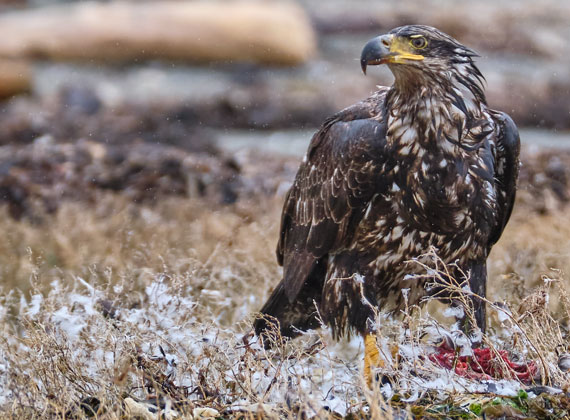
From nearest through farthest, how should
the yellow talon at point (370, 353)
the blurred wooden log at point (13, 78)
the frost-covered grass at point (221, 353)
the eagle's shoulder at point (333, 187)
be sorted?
1. the frost-covered grass at point (221, 353)
2. the eagle's shoulder at point (333, 187)
3. the yellow talon at point (370, 353)
4. the blurred wooden log at point (13, 78)

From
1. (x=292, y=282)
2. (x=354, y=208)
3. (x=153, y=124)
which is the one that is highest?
(x=354, y=208)

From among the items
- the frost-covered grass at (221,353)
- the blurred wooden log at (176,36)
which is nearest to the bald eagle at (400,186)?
the frost-covered grass at (221,353)

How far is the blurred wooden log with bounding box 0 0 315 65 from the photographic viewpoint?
12711 mm

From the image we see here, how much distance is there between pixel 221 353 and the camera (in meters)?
3.64

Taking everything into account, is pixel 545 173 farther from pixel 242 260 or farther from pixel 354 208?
pixel 354 208

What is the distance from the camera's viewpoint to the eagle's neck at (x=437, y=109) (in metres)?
3.76

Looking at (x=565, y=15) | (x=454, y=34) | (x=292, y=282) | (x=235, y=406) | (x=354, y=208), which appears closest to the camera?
(x=235, y=406)

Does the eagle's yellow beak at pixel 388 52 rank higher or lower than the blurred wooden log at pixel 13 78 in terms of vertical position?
higher

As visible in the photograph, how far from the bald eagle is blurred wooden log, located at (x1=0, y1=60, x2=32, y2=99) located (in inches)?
310

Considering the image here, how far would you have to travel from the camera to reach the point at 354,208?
409 centimetres

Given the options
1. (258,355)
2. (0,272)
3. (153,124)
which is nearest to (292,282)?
(258,355)

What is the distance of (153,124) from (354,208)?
19.8 feet

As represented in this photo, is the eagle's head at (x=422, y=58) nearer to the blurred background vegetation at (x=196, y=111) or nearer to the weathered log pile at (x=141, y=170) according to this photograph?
the blurred background vegetation at (x=196, y=111)

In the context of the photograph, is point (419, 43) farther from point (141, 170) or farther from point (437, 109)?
point (141, 170)
